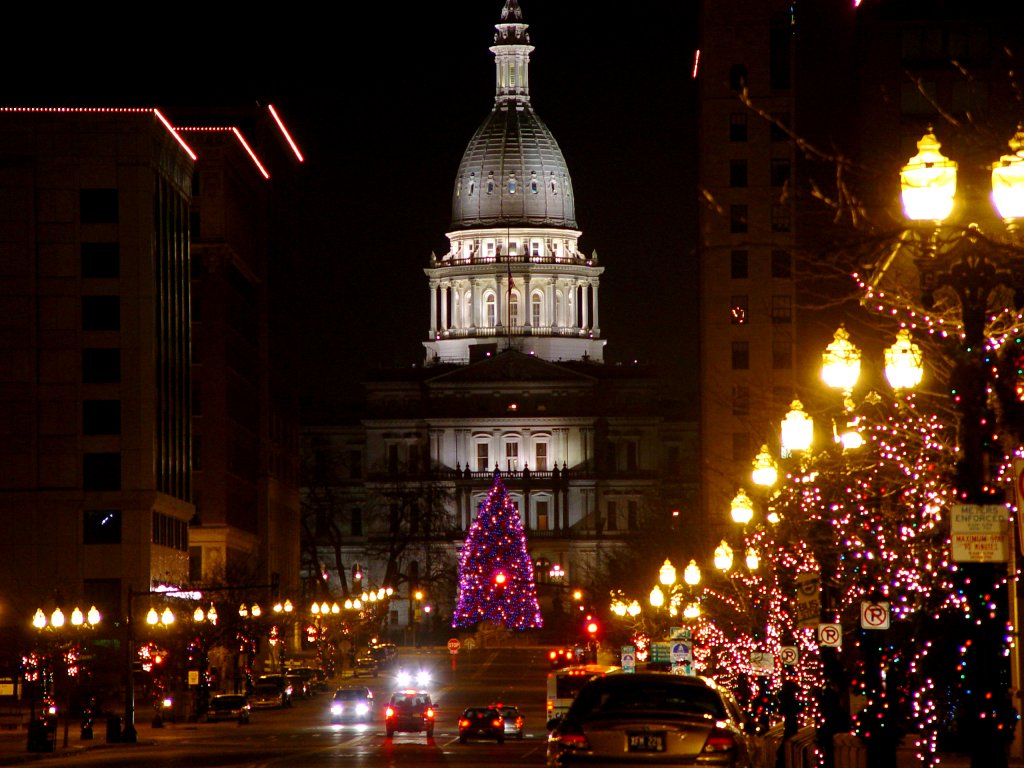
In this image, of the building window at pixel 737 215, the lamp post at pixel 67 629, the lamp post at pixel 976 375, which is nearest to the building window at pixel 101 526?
the lamp post at pixel 67 629

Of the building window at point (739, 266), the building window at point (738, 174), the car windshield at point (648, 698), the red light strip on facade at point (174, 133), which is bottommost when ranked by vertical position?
the car windshield at point (648, 698)

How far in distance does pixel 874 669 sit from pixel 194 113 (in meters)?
105

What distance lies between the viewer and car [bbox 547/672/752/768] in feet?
68.9

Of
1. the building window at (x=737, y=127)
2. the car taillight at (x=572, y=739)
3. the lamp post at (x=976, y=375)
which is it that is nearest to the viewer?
the lamp post at (x=976, y=375)

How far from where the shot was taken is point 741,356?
400ft

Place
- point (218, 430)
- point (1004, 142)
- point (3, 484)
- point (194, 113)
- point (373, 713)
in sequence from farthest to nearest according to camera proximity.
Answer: point (194, 113) → point (218, 430) → point (3, 484) → point (373, 713) → point (1004, 142)

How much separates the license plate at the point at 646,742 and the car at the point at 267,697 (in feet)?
249

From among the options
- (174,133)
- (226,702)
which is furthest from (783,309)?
(226,702)

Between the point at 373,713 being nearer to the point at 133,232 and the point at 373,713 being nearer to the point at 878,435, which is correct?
the point at 133,232

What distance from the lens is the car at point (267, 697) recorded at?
95.8 m

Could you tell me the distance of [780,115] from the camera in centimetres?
12312

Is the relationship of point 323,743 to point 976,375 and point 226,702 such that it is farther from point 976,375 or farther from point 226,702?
point 976,375

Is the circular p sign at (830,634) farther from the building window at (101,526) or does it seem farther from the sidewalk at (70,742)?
the building window at (101,526)

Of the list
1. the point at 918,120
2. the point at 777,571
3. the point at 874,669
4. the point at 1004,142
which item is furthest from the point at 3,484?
the point at 1004,142
